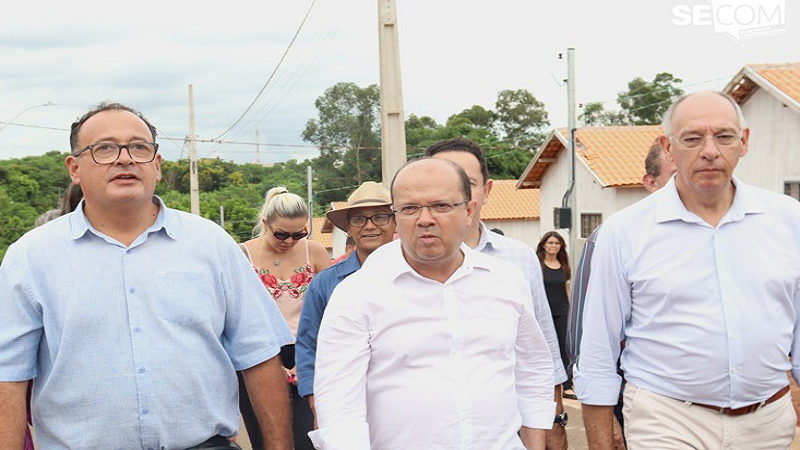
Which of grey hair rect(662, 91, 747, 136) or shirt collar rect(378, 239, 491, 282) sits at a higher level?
grey hair rect(662, 91, 747, 136)

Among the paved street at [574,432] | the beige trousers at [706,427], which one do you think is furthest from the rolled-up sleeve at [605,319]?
the paved street at [574,432]

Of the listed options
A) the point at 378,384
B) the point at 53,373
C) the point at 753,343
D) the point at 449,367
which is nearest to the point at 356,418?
the point at 378,384

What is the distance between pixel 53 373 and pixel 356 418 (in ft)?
3.59

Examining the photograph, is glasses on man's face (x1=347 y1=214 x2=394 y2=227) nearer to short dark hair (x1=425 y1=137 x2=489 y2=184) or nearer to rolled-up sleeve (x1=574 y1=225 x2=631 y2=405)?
short dark hair (x1=425 y1=137 x2=489 y2=184)

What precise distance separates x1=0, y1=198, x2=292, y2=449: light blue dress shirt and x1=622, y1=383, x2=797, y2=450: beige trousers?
1.72m

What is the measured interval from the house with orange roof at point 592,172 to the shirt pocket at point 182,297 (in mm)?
25114

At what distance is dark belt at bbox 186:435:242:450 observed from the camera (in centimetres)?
337

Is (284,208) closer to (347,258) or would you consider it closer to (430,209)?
(347,258)

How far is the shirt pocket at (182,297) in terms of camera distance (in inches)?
130

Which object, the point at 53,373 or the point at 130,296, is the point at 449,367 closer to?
the point at 130,296

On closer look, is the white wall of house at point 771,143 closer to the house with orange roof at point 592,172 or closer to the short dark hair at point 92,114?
the house with orange roof at point 592,172

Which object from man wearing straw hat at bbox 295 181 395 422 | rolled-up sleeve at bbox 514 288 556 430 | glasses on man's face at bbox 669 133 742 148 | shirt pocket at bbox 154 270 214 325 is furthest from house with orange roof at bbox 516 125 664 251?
shirt pocket at bbox 154 270 214 325

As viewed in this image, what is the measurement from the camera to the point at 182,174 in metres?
73.7

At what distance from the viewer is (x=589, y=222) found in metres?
31.5
